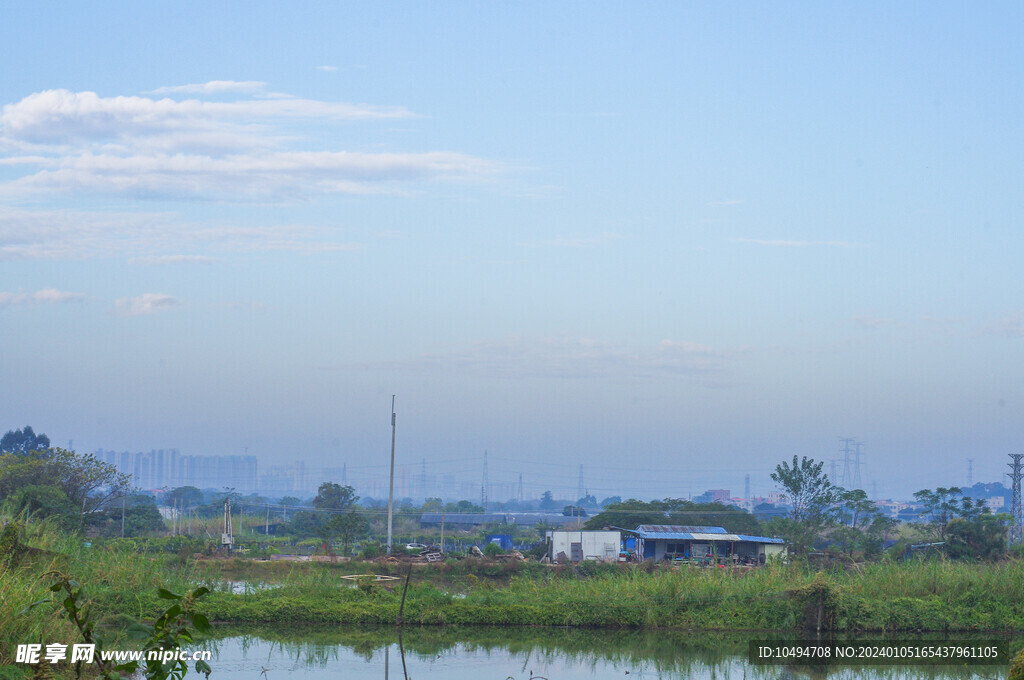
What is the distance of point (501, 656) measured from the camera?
14.7 m

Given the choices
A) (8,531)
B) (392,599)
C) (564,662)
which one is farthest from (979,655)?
(8,531)

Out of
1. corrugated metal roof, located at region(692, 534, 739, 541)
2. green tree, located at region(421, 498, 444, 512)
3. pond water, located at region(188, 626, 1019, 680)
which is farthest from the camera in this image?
green tree, located at region(421, 498, 444, 512)

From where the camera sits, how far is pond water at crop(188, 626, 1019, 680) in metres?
13.2

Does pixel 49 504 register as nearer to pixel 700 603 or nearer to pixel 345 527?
pixel 345 527

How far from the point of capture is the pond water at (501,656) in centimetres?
1319

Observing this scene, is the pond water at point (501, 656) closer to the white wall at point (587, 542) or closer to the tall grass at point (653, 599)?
the tall grass at point (653, 599)

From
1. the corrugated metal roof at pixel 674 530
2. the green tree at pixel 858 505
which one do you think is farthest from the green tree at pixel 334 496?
the green tree at pixel 858 505

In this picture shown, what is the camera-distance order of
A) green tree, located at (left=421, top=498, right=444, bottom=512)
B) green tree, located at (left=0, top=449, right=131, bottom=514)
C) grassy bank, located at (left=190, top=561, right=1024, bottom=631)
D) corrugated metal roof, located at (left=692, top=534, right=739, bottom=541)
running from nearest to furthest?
grassy bank, located at (left=190, top=561, right=1024, bottom=631) < green tree, located at (left=0, top=449, right=131, bottom=514) < corrugated metal roof, located at (left=692, top=534, right=739, bottom=541) < green tree, located at (left=421, top=498, right=444, bottom=512)

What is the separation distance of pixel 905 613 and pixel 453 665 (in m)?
8.80

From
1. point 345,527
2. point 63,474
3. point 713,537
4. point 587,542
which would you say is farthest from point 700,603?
point 63,474

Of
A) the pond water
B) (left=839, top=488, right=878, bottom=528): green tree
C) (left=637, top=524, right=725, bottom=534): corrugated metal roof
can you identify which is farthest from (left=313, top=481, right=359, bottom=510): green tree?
the pond water

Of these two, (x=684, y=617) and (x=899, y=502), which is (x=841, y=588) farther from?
(x=899, y=502)

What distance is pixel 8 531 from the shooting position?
40.4 ft

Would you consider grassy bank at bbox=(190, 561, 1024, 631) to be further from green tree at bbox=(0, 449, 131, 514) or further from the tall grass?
green tree at bbox=(0, 449, 131, 514)
